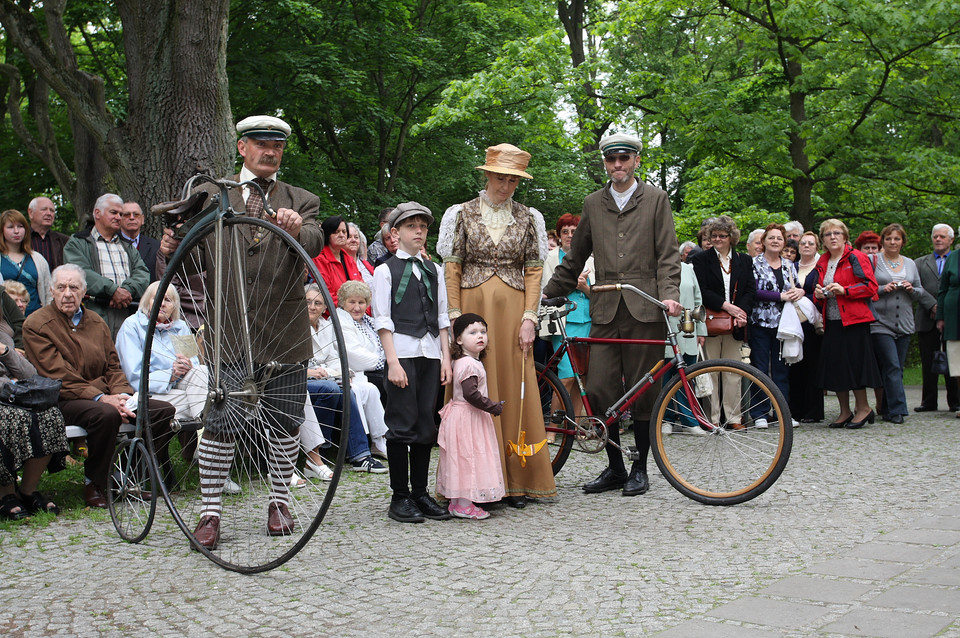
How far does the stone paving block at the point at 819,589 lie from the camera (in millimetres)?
3957

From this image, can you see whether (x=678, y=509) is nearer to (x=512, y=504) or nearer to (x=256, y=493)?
(x=512, y=504)

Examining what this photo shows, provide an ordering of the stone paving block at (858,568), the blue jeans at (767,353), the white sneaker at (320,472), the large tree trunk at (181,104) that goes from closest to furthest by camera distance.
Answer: the stone paving block at (858,568) → the white sneaker at (320,472) → the large tree trunk at (181,104) → the blue jeans at (767,353)

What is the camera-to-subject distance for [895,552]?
4738 millimetres

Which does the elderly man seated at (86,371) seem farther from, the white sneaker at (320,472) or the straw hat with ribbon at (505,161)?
the straw hat with ribbon at (505,161)

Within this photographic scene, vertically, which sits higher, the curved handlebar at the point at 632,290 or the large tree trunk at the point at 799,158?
the large tree trunk at the point at 799,158

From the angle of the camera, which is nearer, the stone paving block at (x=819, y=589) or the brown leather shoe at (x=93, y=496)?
the stone paving block at (x=819, y=589)

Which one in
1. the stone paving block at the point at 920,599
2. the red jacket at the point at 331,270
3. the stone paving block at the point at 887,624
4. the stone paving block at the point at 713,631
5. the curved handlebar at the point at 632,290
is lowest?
the stone paving block at the point at 920,599

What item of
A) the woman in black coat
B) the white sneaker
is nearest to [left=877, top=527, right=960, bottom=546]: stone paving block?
the white sneaker

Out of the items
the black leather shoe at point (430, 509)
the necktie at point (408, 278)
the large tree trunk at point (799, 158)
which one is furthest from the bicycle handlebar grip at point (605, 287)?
the large tree trunk at point (799, 158)

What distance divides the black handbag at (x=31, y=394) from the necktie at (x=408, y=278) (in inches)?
90.3

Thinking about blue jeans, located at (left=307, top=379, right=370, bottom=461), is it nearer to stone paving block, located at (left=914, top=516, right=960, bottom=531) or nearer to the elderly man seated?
the elderly man seated

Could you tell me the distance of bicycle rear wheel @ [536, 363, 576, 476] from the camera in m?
6.73

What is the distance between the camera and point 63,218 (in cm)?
2247

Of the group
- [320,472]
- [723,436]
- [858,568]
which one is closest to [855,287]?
[723,436]
